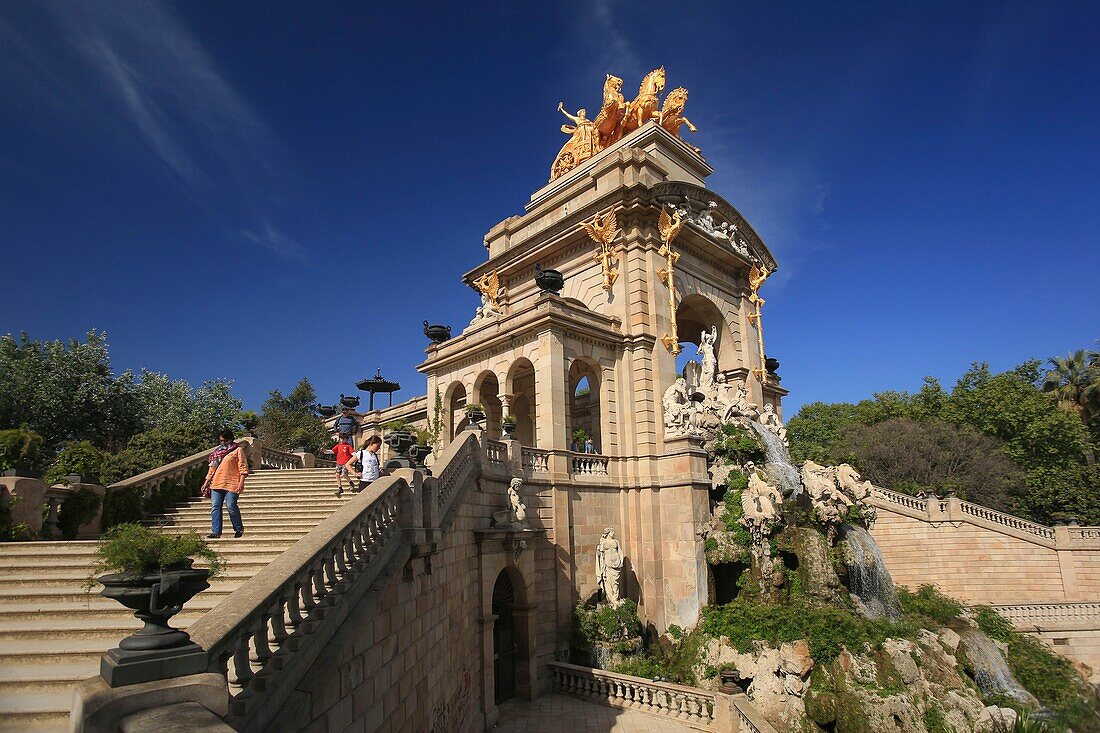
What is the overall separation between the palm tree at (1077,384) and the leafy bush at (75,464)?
157 ft

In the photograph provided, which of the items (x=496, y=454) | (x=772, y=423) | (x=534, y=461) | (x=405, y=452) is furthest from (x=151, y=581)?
(x=772, y=423)

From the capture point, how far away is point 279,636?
17.5 ft

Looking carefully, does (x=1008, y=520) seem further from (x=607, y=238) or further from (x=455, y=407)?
(x=455, y=407)

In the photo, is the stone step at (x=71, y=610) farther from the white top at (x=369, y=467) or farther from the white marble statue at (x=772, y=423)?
the white marble statue at (x=772, y=423)

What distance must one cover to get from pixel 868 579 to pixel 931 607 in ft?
15.4

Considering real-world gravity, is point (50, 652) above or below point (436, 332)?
below

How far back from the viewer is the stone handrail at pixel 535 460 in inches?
683

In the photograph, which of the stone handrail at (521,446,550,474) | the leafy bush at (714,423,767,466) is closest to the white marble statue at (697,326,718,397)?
the leafy bush at (714,423,767,466)

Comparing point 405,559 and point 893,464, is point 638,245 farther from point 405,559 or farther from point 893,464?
point 893,464

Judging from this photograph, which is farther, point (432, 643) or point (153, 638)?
point (432, 643)

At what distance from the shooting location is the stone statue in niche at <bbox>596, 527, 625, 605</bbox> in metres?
18.0

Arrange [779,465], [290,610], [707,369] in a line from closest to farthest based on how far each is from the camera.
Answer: [290,610]
[779,465]
[707,369]

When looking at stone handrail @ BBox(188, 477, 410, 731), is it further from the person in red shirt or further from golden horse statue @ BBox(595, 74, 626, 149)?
golden horse statue @ BBox(595, 74, 626, 149)

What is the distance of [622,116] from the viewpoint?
27.8m
